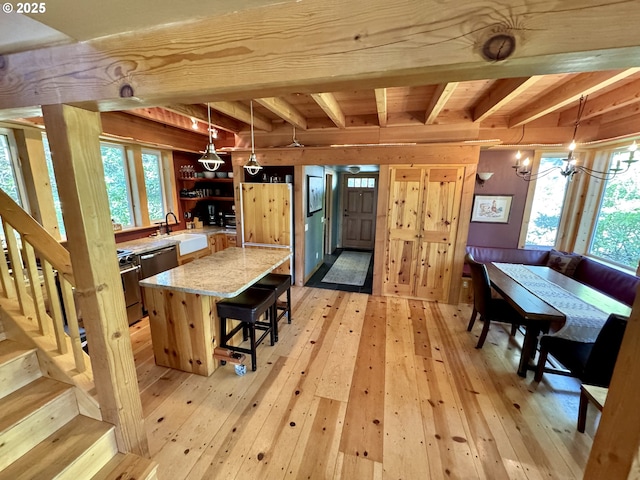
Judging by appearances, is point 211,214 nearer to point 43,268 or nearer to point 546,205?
point 43,268

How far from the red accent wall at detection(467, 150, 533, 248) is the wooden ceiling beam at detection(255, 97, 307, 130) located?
285cm

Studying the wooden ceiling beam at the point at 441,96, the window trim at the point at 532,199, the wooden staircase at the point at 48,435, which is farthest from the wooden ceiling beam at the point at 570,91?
the wooden staircase at the point at 48,435

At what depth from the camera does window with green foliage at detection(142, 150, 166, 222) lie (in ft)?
13.6

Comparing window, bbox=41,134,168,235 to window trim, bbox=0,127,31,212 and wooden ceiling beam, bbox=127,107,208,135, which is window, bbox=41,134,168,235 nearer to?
window trim, bbox=0,127,31,212

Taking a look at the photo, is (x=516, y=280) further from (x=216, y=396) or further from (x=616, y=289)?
(x=216, y=396)

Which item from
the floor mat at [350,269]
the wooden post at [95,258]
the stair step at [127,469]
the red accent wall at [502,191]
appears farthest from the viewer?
the floor mat at [350,269]

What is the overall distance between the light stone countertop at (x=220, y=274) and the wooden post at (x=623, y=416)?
6.31 feet

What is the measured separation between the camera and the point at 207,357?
2.27 metres

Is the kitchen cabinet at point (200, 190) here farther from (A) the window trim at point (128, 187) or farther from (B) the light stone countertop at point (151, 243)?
(A) the window trim at point (128, 187)

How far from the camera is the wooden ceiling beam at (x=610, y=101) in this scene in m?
2.43

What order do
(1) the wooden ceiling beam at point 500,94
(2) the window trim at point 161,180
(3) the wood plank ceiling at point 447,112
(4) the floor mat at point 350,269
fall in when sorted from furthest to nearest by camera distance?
(4) the floor mat at point 350,269 → (2) the window trim at point 161,180 → (3) the wood plank ceiling at point 447,112 → (1) the wooden ceiling beam at point 500,94

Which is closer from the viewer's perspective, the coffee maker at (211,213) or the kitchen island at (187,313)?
the kitchen island at (187,313)

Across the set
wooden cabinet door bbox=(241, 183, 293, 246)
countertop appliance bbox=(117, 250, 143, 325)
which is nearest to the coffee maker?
wooden cabinet door bbox=(241, 183, 293, 246)

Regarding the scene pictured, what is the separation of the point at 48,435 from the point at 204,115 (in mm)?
3095
